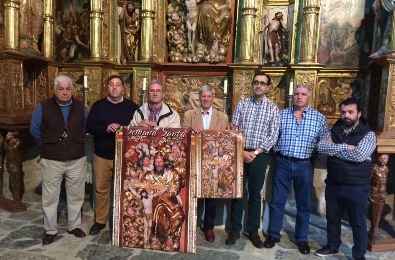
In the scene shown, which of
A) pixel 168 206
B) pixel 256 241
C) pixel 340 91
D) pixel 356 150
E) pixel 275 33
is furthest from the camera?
pixel 275 33

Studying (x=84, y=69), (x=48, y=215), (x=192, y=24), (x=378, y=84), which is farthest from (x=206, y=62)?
(x=48, y=215)

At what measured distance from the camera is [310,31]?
5.40 meters

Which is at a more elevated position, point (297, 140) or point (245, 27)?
point (245, 27)

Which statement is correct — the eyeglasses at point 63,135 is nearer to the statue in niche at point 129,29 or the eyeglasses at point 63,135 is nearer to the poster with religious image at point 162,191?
the poster with religious image at point 162,191

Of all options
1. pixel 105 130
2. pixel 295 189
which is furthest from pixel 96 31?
pixel 295 189

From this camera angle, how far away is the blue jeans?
145 inches

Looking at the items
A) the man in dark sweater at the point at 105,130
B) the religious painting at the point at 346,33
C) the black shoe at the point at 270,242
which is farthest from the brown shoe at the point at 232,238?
the religious painting at the point at 346,33

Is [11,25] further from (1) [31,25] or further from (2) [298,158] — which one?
(2) [298,158]

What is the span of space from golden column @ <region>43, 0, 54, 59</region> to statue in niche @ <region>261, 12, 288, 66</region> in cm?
378

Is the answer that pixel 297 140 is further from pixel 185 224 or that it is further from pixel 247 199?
pixel 185 224

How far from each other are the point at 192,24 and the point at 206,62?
71cm

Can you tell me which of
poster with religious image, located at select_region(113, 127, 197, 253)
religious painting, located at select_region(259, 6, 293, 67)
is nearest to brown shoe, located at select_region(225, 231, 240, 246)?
poster with religious image, located at select_region(113, 127, 197, 253)

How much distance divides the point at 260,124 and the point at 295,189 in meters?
0.83

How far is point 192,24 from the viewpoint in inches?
238
